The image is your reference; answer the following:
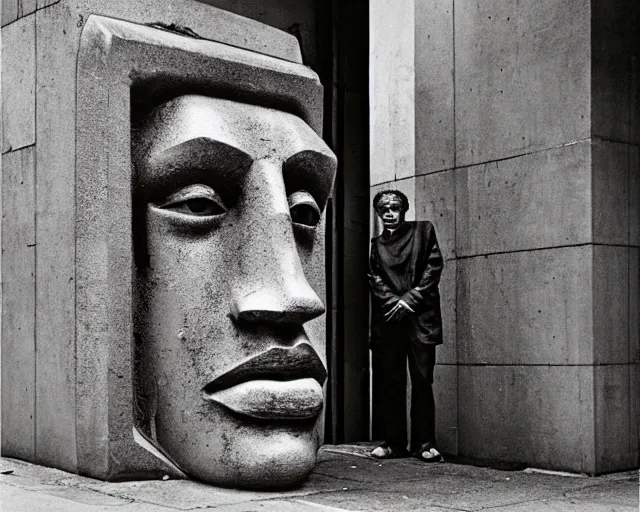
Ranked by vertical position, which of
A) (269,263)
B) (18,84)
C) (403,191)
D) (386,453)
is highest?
(18,84)

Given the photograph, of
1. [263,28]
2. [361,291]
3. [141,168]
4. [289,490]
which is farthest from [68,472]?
[361,291]

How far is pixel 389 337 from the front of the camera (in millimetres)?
8734

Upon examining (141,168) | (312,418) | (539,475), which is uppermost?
(141,168)

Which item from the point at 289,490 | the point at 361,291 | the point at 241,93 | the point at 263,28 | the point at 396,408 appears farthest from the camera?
the point at 361,291

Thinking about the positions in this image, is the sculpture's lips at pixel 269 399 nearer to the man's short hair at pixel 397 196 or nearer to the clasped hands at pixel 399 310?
the clasped hands at pixel 399 310

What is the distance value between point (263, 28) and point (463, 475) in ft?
12.7

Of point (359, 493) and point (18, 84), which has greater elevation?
point (18, 84)

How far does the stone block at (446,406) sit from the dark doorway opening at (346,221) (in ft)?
4.25

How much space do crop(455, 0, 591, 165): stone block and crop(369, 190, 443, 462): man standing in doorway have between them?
100cm

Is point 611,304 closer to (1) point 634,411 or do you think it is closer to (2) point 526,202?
(1) point 634,411

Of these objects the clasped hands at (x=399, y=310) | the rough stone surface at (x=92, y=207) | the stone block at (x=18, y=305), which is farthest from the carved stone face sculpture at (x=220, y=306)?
the clasped hands at (x=399, y=310)

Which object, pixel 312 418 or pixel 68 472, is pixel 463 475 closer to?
pixel 312 418

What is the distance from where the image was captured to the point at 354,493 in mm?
6828

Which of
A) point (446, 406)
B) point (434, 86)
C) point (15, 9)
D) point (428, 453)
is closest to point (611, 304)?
point (446, 406)
